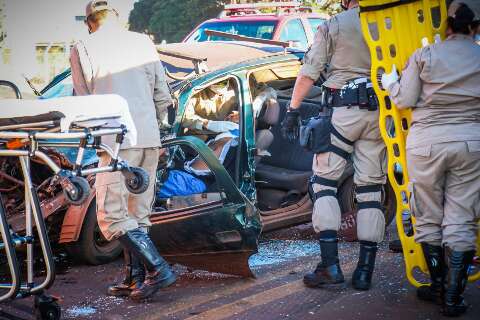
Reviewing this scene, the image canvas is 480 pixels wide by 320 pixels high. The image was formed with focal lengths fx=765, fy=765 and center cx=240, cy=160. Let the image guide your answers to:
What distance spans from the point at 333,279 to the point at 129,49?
2.11 m

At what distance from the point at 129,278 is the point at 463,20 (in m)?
2.78

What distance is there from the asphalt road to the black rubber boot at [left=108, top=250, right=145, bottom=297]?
71 mm

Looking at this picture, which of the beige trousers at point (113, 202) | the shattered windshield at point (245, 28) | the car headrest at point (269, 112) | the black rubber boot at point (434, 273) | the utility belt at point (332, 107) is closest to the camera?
the black rubber boot at point (434, 273)

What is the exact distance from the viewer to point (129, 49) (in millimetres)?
5219

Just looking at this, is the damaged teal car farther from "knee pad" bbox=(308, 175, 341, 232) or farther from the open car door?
"knee pad" bbox=(308, 175, 341, 232)

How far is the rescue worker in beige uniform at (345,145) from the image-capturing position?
5227mm

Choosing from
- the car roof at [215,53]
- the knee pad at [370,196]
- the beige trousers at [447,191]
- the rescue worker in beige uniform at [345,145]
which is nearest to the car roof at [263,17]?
the car roof at [215,53]

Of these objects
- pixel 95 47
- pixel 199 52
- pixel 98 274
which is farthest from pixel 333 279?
pixel 199 52

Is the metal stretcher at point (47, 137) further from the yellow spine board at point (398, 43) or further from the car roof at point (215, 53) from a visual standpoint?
the car roof at point (215, 53)

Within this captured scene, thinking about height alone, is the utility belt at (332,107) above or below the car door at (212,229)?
above

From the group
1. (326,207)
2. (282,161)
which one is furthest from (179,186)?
(282,161)

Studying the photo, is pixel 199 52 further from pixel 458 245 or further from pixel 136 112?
pixel 458 245

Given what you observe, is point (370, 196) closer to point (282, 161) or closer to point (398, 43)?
point (398, 43)

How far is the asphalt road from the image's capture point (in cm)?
477
